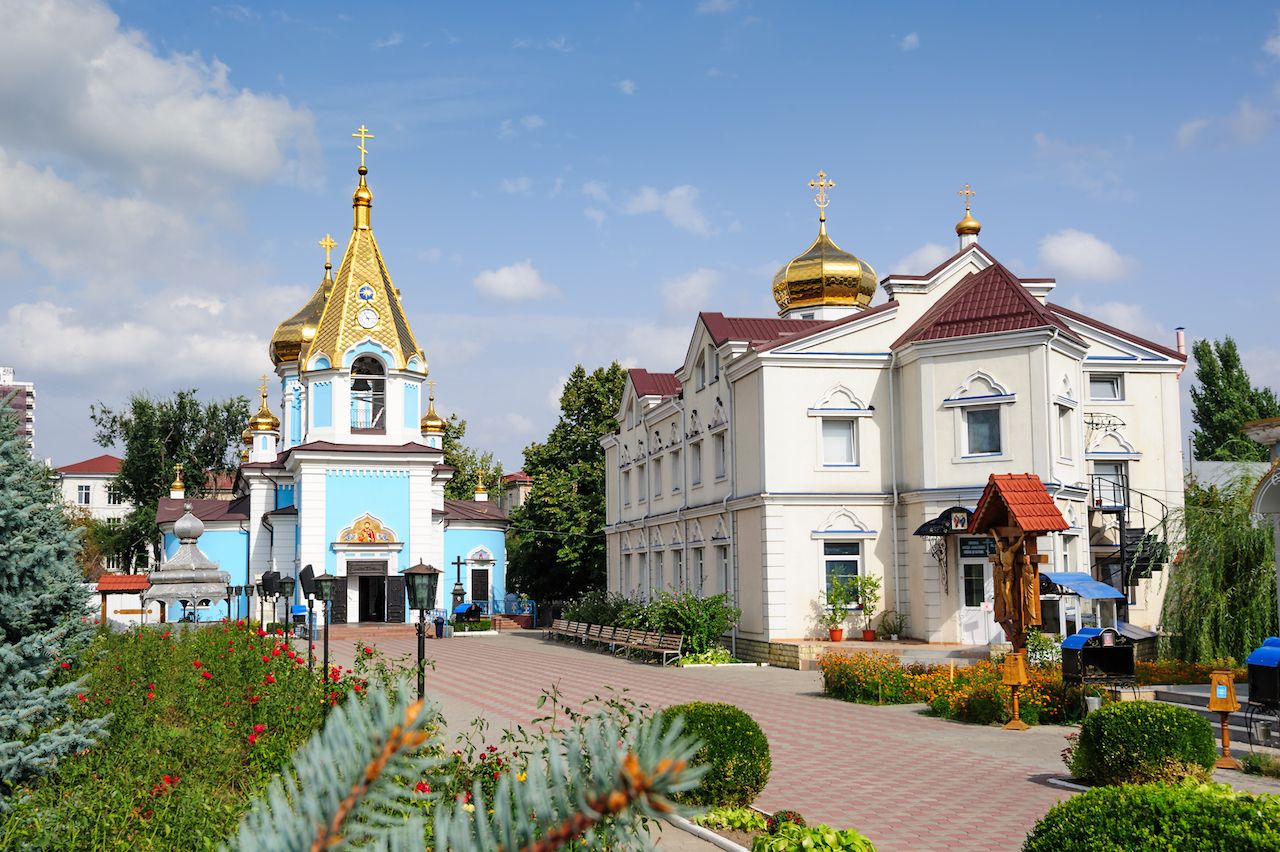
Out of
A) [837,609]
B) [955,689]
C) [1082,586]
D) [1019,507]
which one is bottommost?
[955,689]

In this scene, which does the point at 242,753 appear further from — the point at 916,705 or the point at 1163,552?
the point at 1163,552

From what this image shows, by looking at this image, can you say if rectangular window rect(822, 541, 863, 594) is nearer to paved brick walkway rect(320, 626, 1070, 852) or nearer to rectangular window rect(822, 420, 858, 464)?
rectangular window rect(822, 420, 858, 464)

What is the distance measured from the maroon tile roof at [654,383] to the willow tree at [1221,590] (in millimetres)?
17787

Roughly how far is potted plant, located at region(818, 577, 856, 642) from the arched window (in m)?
21.9

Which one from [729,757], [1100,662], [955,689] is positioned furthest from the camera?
[955,689]

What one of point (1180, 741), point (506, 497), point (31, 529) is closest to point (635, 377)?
point (1180, 741)

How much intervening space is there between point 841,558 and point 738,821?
57.4 feet

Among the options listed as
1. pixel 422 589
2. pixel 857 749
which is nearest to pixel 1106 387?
pixel 857 749

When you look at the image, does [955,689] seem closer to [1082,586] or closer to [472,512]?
[1082,586]

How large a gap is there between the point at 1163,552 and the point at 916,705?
922 cm

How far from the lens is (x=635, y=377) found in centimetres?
3784

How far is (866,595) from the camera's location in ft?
83.6

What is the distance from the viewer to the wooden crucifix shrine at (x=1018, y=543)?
1733 centimetres

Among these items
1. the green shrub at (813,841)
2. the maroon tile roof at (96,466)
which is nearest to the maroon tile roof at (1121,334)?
the green shrub at (813,841)
